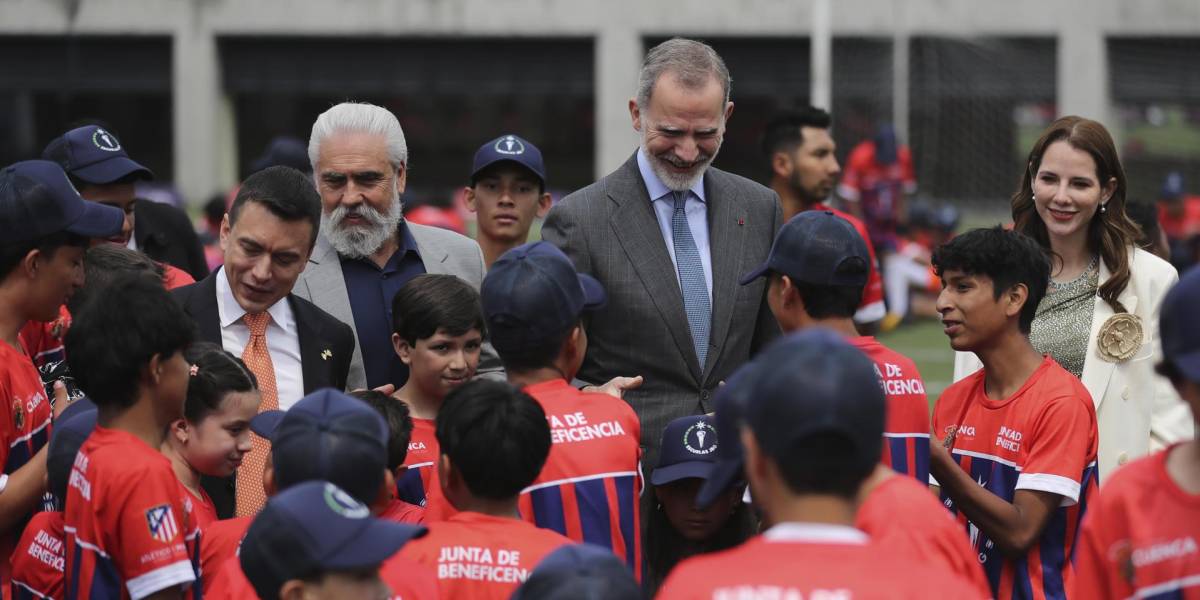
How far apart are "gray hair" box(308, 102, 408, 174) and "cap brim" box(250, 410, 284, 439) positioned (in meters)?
1.57

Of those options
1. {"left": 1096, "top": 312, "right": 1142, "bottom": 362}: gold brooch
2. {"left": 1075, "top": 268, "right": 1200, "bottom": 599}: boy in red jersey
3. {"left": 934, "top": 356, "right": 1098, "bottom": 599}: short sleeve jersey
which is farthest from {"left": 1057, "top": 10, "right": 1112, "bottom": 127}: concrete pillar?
{"left": 1075, "top": 268, "right": 1200, "bottom": 599}: boy in red jersey

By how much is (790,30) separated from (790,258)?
27326mm

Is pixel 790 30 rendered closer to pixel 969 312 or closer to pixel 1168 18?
pixel 1168 18

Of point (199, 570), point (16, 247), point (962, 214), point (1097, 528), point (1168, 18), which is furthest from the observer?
point (1168, 18)

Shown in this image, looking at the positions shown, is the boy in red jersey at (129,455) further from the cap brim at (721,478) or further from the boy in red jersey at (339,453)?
the cap brim at (721,478)

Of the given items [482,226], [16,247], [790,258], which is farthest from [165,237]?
[790,258]

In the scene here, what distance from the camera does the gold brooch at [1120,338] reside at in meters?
5.17

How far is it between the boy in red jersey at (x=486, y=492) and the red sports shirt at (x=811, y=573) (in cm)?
100

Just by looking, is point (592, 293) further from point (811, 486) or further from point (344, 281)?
point (811, 486)

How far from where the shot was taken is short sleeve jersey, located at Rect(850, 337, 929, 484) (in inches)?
164

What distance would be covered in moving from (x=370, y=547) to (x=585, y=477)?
1.07m

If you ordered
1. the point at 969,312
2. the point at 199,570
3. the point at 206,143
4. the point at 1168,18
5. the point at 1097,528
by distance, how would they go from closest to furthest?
1. the point at 1097,528
2. the point at 199,570
3. the point at 969,312
4. the point at 1168,18
5. the point at 206,143

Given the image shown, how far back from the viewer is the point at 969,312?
4664 millimetres

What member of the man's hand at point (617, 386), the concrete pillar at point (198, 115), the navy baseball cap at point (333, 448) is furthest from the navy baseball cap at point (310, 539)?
the concrete pillar at point (198, 115)
